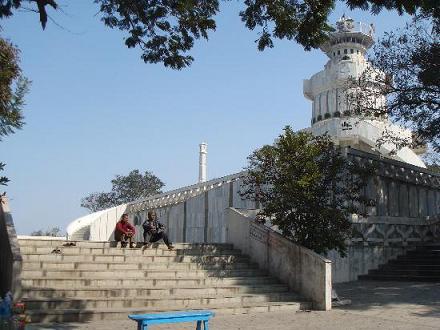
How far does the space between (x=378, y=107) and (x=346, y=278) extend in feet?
18.9

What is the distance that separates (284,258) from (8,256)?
5860 millimetres

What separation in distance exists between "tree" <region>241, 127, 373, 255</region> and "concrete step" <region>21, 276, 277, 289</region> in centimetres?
145

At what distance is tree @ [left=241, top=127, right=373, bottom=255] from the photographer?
1167cm

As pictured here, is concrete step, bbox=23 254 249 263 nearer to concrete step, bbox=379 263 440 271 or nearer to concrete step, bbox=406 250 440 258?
concrete step, bbox=379 263 440 271

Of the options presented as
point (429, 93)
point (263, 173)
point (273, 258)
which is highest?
point (429, 93)

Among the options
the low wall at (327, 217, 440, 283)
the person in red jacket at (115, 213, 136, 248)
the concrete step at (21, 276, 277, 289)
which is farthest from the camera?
the low wall at (327, 217, 440, 283)

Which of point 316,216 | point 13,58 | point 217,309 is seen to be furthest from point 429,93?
point 13,58

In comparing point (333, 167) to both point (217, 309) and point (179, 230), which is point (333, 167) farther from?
point (179, 230)

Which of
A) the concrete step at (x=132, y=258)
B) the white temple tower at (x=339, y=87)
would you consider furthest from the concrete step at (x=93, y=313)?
the white temple tower at (x=339, y=87)

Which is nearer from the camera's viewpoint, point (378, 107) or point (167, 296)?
point (167, 296)

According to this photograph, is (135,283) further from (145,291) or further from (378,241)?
(378,241)

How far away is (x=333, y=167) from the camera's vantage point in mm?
12031

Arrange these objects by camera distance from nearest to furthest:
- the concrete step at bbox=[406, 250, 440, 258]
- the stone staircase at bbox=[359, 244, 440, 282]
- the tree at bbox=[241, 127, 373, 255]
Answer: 1. the tree at bbox=[241, 127, 373, 255]
2. the stone staircase at bbox=[359, 244, 440, 282]
3. the concrete step at bbox=[406, 250, 440, 258]

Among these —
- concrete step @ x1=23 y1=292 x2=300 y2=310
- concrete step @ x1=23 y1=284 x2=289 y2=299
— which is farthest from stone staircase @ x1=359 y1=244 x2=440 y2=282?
concrete step @ x1=23 y1=292 x2=300 y2=310
